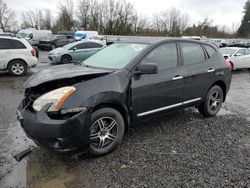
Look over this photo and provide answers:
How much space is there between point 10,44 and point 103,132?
27.9ft

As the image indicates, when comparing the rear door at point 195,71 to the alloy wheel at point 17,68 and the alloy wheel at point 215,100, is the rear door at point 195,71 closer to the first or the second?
the alloy wheel at point 215,100

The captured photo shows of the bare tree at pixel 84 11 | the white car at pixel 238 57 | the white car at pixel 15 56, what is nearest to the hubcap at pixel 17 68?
the white car at pixel 15 56

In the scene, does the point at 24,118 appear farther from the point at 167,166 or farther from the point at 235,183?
the point at 235,183

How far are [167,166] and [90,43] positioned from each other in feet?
41.7

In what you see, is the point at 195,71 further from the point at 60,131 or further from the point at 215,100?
the point at 60,131

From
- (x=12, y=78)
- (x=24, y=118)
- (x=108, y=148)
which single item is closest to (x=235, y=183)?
(x=108, y=148)

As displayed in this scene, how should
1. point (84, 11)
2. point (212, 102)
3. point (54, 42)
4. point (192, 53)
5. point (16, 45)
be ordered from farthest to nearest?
point (84, 11) → point (54, 42) → point (16, 45) → point (212, 102) → point (192, 53)

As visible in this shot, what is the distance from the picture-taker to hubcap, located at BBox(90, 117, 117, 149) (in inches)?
136

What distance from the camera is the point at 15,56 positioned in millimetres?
10305

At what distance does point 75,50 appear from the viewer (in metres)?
14.5

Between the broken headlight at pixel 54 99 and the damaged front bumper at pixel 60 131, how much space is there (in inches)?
4.1

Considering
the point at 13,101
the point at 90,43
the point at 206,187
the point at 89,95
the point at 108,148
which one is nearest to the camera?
the point at 206,187

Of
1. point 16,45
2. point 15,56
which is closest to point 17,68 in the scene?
point 15,56

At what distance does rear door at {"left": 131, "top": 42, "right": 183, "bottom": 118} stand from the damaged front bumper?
94cm
